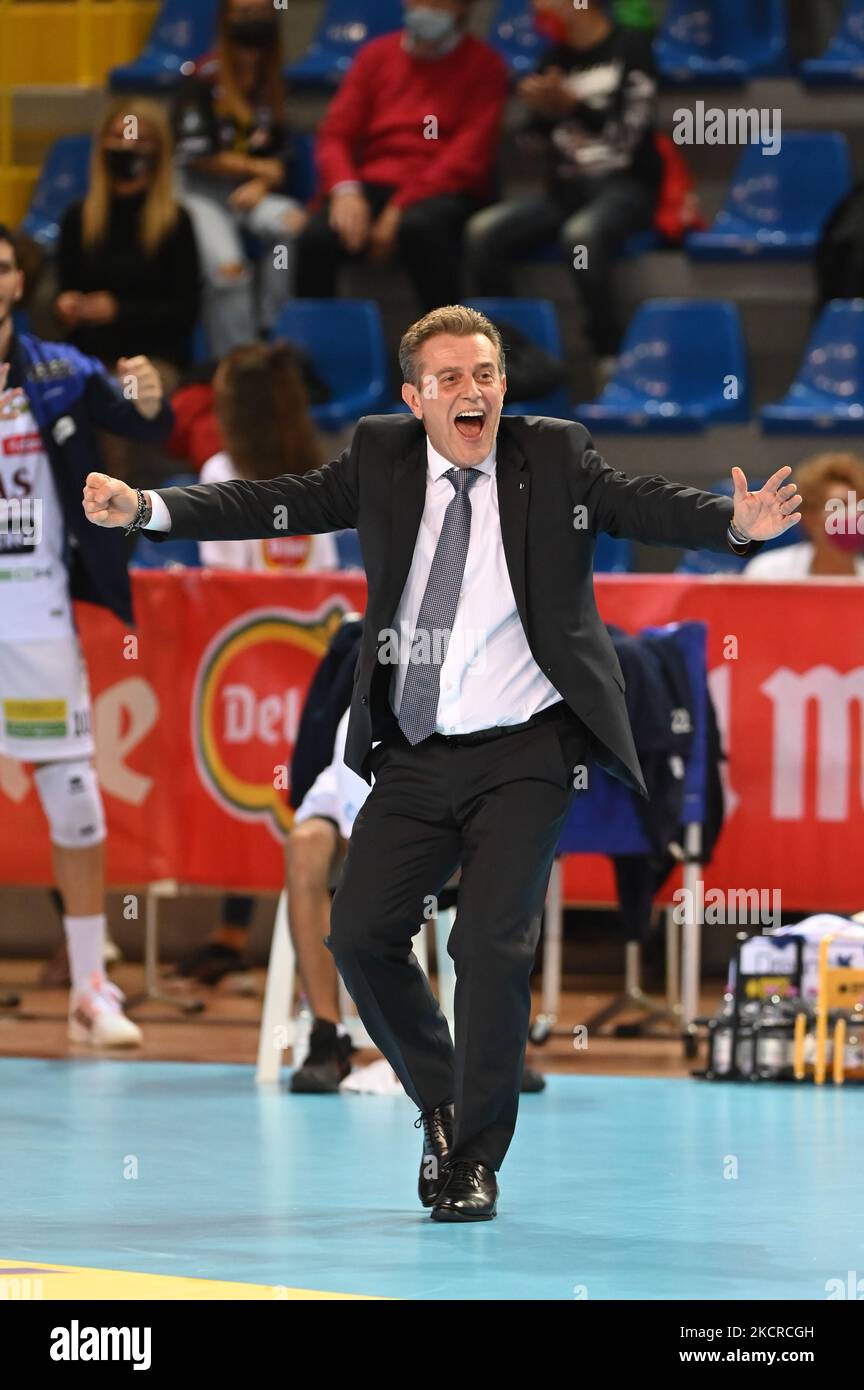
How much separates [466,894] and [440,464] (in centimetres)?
99

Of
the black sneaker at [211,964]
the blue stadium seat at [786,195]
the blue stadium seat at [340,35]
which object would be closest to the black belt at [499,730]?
the black sneaker at [211,964]

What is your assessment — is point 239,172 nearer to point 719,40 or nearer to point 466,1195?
point 719,40

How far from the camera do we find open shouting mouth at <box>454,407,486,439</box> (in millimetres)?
5508

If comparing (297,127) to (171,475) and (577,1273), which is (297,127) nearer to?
(171,475)

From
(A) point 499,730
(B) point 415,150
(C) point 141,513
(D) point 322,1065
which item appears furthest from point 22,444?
(B) point 415,150

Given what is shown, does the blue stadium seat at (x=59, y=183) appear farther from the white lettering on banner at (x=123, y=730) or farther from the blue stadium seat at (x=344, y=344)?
the white lettering on banner at (x=123, y=730)

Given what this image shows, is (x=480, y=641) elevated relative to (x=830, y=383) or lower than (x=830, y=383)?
lower

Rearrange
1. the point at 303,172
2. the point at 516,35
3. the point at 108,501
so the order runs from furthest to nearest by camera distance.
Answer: the point at 516,35 < the point at 303,172 < the point at 108,501

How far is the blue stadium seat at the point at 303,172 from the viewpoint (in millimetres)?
12641

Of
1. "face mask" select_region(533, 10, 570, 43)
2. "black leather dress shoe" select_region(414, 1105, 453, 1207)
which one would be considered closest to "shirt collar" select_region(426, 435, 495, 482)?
"black leather dress shoe" select_region(414, 1105, 453, 1207)

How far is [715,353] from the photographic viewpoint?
11.6 metres

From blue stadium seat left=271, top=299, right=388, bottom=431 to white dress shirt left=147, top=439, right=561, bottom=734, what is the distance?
20.7 ft

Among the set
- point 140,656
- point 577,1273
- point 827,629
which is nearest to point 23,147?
point 140,656

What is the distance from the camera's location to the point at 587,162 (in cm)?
1174
